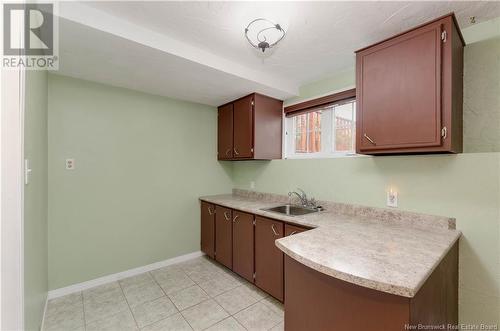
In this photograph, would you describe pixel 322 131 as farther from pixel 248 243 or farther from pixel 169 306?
pixel 169 306

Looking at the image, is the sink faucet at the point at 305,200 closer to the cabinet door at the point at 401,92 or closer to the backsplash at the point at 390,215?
the backsplash at the point at 390,215

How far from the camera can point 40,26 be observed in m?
1.39

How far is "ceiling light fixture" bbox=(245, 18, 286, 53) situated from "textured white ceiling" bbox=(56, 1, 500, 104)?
5 centimetres

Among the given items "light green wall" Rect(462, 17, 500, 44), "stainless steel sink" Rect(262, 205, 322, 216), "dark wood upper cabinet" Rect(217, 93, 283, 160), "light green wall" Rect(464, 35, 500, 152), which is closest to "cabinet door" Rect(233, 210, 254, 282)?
"stainless steel sink" Rect(262, 205, 322, 216)

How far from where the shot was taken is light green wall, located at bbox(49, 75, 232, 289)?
2129mm

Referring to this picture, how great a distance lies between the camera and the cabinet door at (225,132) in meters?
2.97

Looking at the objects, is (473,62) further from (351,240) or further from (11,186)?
(11,186)

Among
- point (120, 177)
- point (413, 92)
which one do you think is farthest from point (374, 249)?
Result: point (120, 177)

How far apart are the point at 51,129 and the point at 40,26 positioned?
1.04 m

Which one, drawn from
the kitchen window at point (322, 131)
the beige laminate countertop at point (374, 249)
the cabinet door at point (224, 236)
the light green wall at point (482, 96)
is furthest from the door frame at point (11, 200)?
the light green wall at point (482, 96)

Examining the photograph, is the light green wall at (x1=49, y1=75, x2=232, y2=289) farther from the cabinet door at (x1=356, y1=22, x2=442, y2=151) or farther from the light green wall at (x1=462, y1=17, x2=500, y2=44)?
the light green wall at (x1=462, y1=17, x2=500, y2=44)

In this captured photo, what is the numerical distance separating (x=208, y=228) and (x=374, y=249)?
220 cm

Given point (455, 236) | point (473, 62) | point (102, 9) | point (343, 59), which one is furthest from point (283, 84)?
point (455, 236)

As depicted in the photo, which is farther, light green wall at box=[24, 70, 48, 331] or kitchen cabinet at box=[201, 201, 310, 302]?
kitchen cabinet at box=[201, 201, 310, 302]
